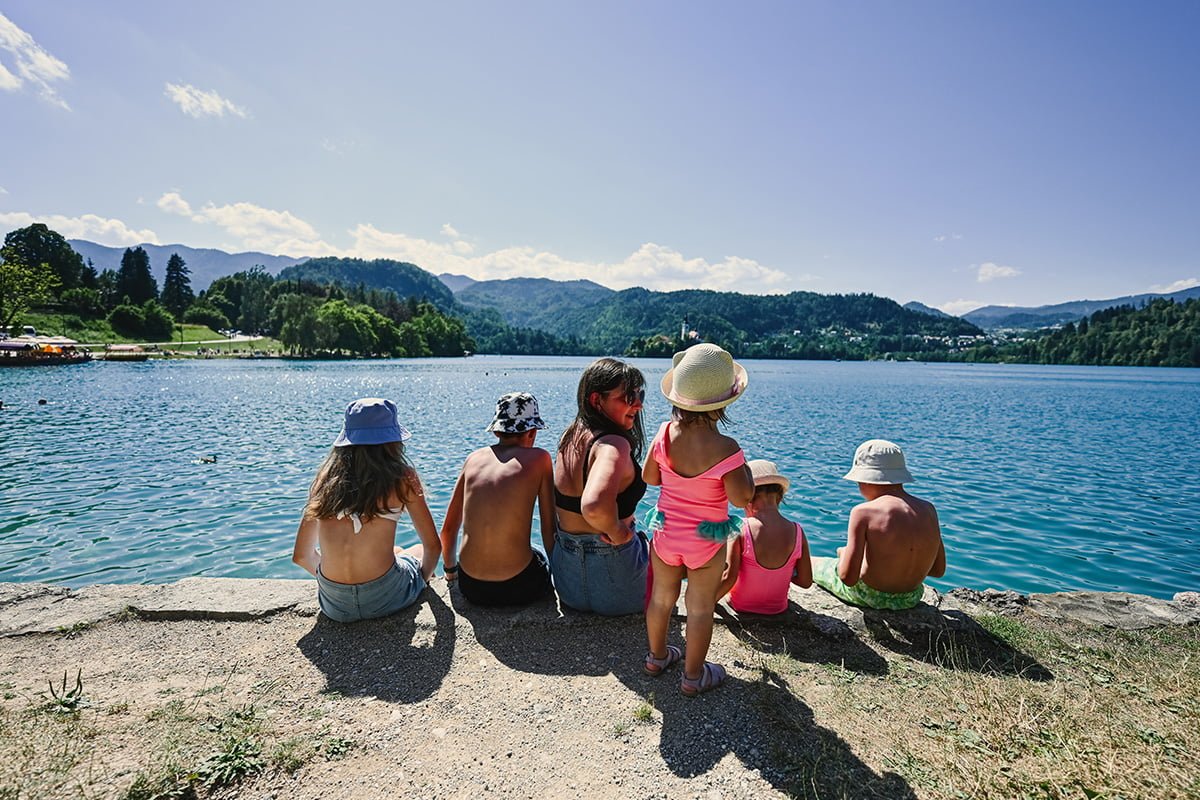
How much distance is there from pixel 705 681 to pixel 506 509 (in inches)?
69.4

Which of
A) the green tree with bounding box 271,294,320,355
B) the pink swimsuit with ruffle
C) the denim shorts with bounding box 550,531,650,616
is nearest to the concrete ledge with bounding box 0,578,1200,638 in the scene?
the denim shorts with bounding box 550,531,650,616

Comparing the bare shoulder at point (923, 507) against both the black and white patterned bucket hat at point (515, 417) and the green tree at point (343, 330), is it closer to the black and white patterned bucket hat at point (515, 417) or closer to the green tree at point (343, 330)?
the black and white patterned bucket hat at point (515, 417)

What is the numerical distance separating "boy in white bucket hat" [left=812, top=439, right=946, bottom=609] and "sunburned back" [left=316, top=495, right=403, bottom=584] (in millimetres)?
3519

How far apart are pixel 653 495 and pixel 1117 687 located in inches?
374

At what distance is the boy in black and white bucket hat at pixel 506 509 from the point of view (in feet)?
13.7

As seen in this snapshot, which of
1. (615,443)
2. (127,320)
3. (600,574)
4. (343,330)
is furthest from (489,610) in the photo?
(343,330)

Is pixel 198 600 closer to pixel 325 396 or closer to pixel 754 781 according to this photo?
pixel 754 781

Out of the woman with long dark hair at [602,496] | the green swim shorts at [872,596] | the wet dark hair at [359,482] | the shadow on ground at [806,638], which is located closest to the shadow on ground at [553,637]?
the woman with long dark hair at [602,496]

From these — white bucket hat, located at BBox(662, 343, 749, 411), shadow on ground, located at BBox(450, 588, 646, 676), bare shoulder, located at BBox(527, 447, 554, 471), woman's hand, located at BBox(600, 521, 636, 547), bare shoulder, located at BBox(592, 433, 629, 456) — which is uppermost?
white bucket hat, located at BBox(662, 343, 749, 411)

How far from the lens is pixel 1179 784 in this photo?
2463mm

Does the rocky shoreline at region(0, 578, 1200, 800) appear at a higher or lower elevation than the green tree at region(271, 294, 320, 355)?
lower

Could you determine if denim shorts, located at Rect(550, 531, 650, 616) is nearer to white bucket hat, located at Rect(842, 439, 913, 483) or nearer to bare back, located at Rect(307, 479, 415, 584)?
bare back, located at Rect(307, 479, 415, 584)

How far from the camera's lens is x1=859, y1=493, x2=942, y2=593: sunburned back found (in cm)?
445

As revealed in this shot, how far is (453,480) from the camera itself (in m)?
13.4
